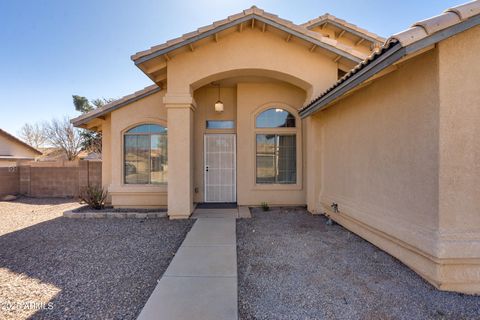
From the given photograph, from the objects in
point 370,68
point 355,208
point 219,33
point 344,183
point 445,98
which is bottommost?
point 355,208

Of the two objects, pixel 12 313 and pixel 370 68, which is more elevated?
pixel 370 68

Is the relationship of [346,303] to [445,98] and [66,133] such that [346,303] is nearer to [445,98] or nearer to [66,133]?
[445,98]

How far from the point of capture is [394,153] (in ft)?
12.6

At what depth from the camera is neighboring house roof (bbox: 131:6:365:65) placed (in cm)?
598

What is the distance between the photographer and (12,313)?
2.72 metres

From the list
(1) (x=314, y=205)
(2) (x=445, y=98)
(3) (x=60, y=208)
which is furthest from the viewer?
(3) (x=60, y=208)

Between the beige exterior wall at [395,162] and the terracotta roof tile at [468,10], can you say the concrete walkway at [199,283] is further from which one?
the terracotta roof tile at [468,10]

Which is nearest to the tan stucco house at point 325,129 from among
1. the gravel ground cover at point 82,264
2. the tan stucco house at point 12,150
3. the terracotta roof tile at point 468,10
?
the terracotta roof tile at point 468,10

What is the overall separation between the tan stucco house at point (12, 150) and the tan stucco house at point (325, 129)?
40.8 ft

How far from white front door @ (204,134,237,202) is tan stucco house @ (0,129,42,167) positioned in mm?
15591

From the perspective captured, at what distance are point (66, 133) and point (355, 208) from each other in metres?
35.5

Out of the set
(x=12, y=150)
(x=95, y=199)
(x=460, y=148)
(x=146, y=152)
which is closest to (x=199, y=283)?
(x=460, y=148)

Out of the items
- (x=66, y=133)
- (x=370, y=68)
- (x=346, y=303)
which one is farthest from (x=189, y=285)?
(x=66, y=133)

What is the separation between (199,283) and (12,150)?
21.8 metres
